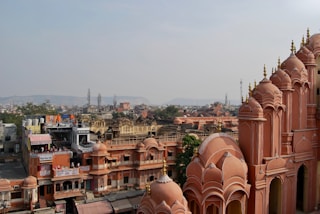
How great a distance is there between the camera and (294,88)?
1986 cm

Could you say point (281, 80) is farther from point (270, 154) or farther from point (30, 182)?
point (30, 182)

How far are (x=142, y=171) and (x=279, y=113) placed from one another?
615 inches

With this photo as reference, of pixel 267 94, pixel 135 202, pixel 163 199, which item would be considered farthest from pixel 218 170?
pixel 135 202

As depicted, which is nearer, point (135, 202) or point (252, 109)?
point (252, 109)

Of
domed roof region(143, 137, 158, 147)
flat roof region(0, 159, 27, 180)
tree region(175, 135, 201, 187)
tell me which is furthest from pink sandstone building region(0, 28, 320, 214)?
tree region(175, 135, 201, 187)

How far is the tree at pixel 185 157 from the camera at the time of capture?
90.3 ft

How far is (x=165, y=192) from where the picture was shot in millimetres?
13688

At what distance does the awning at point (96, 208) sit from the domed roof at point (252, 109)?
12.8m

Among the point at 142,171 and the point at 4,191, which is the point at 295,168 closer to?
the point at 142,171

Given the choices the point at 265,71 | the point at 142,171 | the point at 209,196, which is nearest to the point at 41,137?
the point at 142,171

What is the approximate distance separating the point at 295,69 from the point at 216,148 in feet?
27.1

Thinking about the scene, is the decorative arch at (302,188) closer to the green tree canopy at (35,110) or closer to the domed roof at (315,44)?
the domed roof at (315,44)

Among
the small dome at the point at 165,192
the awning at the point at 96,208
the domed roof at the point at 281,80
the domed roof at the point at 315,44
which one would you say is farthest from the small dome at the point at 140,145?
the domed roof at the point at 315,44

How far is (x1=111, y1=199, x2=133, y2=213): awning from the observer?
23.0 metres
